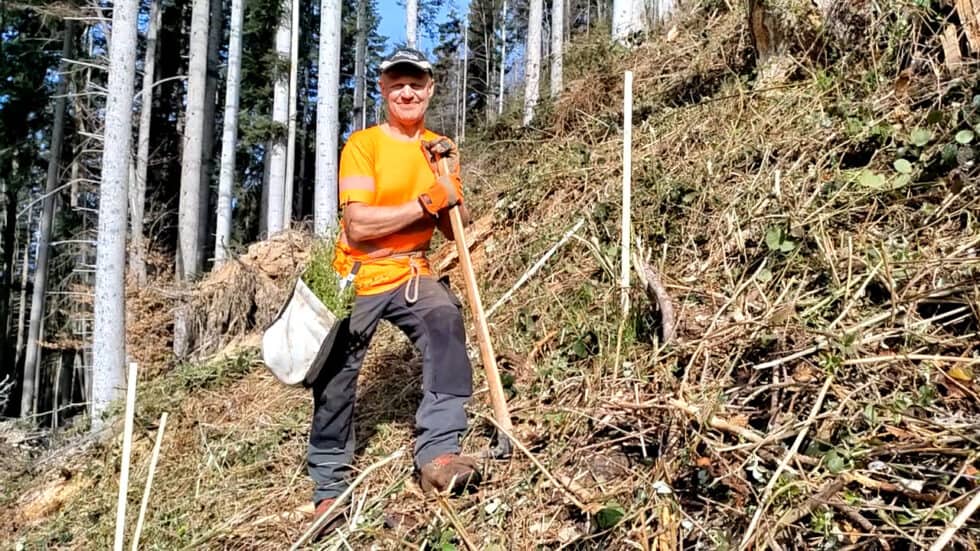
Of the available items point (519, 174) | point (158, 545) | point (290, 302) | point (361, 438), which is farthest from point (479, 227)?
point (158, 545)

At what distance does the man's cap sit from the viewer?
2.62 m

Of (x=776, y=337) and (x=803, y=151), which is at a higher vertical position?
(x=803, y=151)

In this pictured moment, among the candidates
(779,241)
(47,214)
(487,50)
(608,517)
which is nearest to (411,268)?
(608,517)

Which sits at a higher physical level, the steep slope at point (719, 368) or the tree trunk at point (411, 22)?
the tree trunk at point (411, 22)

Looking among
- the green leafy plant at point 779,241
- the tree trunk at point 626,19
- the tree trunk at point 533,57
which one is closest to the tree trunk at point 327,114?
the tree trunk at point 533,57

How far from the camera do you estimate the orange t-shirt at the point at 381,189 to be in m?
2.61

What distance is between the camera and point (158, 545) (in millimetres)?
2893

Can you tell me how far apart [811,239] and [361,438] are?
7.95 ft

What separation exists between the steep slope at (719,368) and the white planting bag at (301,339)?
2.10ft

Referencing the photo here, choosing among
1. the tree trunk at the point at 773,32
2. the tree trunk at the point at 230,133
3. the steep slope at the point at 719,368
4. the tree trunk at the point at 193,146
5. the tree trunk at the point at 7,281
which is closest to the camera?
the steep slope at the point at 719,368

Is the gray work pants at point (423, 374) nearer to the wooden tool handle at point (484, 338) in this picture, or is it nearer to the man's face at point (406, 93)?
the wooden tool handle at point (484, 338)

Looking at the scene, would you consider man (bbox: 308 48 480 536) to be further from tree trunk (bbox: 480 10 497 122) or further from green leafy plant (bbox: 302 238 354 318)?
tree trunk (bbox: 480 10 497 122)

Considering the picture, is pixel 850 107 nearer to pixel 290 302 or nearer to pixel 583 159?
pixel 583 159

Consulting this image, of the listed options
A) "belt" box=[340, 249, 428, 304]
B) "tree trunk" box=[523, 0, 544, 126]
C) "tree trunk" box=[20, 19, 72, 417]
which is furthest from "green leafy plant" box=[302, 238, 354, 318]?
"tree trunk" box=[20, 19, 72, 417]
